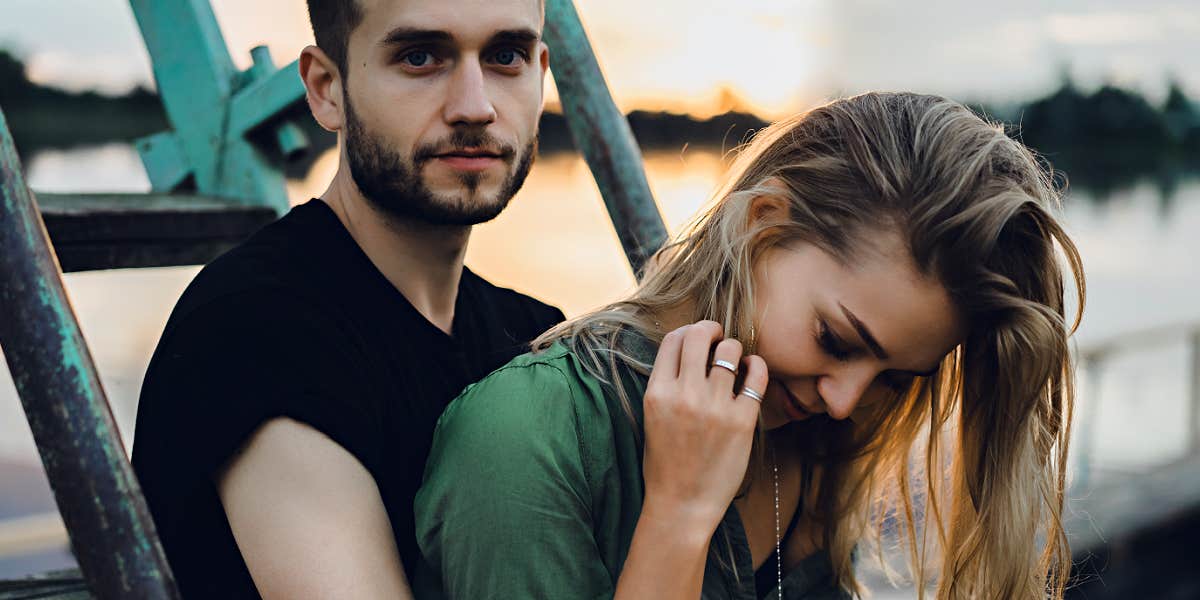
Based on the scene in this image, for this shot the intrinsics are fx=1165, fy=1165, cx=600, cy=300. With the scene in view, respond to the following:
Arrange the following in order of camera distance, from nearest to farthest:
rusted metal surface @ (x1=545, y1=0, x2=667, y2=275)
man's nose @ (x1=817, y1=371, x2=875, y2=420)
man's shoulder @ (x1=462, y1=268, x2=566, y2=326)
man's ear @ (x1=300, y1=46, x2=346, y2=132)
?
man's nose @ (x1=817, y1=371, x2=875, y2=420), man's ear @ (x1=300, y1=46, x2=346, y2=132), man's shoulder @ (x1=462, y1=268, x2=566, y2=326), rusted metal surface @ (x1=545, y1=0, x2=667, y2=275)

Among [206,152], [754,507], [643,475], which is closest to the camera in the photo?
[643,475]

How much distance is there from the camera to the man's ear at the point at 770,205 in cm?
179

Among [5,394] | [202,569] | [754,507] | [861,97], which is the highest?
[861,97]

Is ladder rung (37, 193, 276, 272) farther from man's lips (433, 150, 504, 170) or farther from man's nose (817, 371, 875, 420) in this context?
Answer: man's nose (817, 371, 875, 420)

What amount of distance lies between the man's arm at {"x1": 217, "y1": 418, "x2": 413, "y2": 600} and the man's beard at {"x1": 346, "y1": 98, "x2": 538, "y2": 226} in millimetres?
519

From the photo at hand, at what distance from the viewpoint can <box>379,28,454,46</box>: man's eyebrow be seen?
1900mm

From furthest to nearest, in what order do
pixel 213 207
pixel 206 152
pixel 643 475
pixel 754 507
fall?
pixel 206 152, pixel 213 207, pixel 754 507, pixel 643 475

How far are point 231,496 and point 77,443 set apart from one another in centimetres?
33

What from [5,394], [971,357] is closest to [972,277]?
[971,357]

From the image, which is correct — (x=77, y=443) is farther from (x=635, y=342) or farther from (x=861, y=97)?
(x=861, y=97)

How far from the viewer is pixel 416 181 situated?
1957 mm

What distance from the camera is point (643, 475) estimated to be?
1683 millimetres

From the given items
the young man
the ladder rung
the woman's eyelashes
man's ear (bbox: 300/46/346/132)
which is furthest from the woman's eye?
the ladder rung

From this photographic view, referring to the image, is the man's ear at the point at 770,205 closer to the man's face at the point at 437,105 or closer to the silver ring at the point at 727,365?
the silver ring at the point at 727,365
